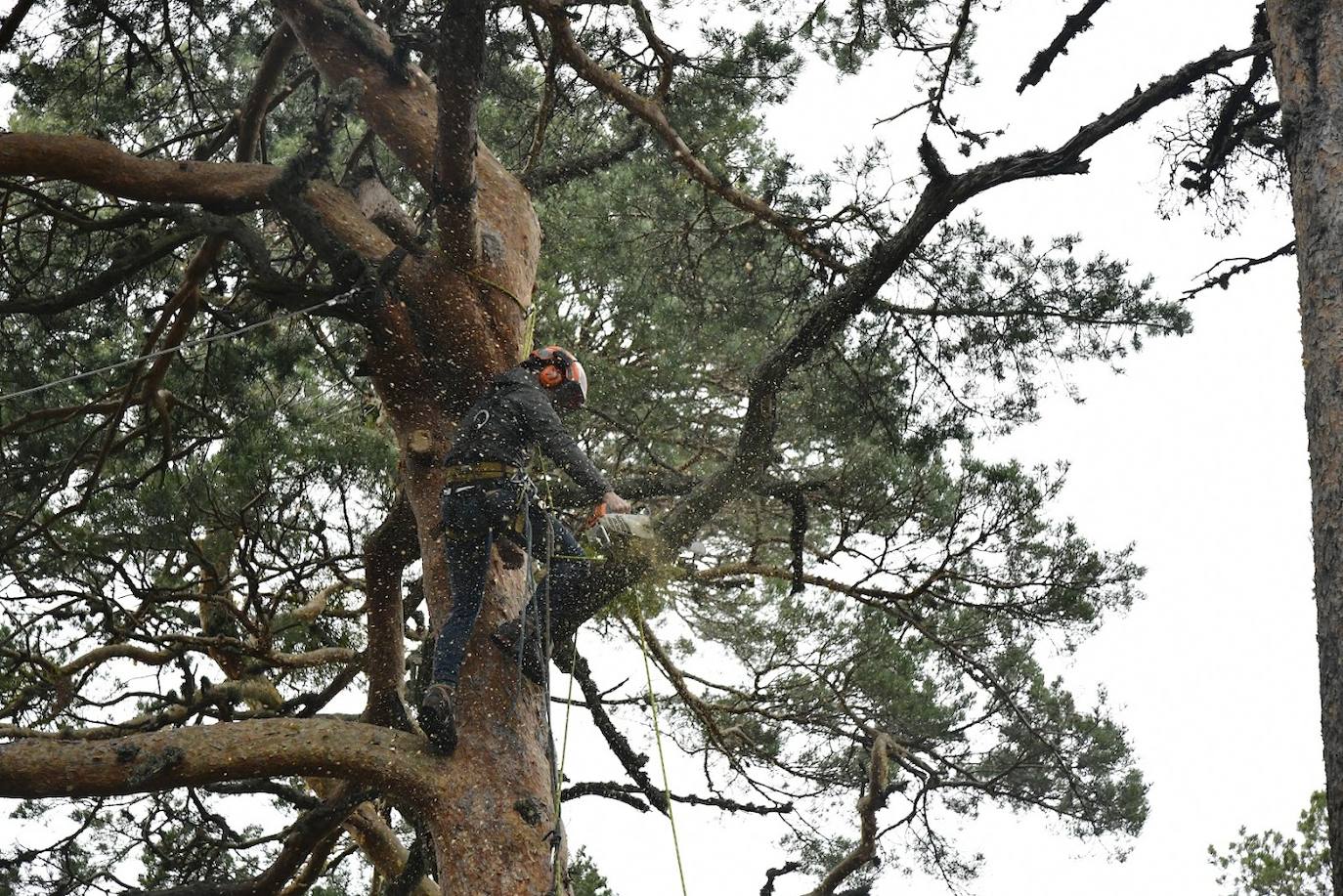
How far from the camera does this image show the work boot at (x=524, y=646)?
454 centimetres

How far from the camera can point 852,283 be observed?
474 cm

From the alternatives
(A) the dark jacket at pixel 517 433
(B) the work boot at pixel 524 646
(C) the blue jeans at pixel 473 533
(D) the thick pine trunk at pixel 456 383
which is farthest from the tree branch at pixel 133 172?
(B) the work boot at pixel 524 646

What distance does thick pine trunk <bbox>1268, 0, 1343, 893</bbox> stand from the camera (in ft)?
10.1

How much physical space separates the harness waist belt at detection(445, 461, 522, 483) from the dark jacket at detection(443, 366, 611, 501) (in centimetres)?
2

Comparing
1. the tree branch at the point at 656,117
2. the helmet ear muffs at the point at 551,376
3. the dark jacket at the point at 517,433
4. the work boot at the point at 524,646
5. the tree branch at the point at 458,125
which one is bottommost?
the work boot at the point at 524,646

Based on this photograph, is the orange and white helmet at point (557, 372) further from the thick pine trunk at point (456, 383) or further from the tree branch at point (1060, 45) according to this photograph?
the tree branch at point (1060, 45)

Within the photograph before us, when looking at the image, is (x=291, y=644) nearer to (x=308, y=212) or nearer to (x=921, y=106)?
(x=308, y=212)

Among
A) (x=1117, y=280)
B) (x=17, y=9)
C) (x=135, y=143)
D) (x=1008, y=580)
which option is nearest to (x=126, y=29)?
(x=17, y=9)

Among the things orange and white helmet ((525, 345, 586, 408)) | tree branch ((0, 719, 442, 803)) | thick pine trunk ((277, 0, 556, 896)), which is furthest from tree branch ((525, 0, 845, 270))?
tree branch ((0, 719, 442, 803))

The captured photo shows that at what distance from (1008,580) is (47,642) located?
17.9 ft

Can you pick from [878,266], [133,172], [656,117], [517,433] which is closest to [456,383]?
[517,433]

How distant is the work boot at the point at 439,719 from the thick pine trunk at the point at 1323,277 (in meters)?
2.57

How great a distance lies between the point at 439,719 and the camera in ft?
13.6

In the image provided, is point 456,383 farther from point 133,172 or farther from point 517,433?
point 133,172
